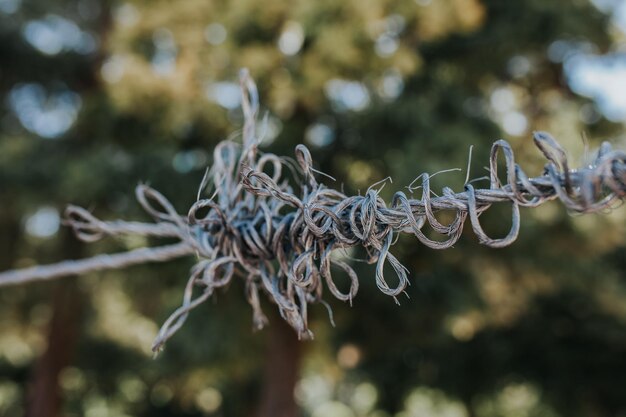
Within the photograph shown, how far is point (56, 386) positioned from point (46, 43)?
11.3 ft

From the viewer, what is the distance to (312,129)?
13.4 ft

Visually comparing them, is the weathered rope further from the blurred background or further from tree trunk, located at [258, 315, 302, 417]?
tree trunk, located at [258, 315, 302, 417]

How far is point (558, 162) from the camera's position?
47 centimetres

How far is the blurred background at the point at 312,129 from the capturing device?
12.3 feet

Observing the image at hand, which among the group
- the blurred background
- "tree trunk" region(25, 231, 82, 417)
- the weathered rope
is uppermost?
the weathered rope

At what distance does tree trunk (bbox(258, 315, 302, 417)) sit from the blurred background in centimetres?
1

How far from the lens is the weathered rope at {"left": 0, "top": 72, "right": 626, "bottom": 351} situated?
473mm

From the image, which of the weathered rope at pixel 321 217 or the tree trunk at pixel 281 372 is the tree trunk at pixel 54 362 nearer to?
the tree trunk at pixel 281 372

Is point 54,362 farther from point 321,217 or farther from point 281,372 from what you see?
point 321,217

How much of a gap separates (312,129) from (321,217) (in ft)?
11.5

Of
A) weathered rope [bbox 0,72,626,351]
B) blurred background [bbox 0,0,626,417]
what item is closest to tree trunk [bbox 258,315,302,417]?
blurred background [bbox 0,0,626,417]

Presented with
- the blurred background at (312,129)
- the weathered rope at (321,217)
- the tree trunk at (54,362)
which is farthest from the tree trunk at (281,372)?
the weathered rope at (321,217)

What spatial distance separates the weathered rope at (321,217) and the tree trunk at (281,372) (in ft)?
12.3

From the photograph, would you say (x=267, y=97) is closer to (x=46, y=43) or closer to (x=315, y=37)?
(x=315, y=37)
